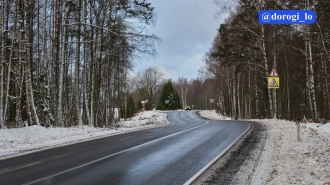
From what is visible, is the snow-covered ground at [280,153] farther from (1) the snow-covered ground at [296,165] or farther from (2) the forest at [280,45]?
(2) the forest at [280,45]

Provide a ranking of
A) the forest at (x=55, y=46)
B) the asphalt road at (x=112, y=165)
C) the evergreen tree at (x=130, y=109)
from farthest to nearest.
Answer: the evergreen tree at (x=130, y=109)
the forest at (x=55, y=46)
the asphalt road at (x=112, y=165)

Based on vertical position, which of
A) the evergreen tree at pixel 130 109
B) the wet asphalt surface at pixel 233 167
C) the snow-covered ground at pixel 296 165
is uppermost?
the evergreen tree at pixel 130 109

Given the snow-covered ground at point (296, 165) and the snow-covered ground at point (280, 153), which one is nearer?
the snow-covered ground at point (296, 165)

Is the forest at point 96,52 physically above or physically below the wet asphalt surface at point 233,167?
above

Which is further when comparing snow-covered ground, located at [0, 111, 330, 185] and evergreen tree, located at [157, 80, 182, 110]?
evergreen tree, located at [157, 80, 182, 110]

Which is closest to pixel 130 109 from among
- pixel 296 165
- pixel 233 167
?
pixel 233 167

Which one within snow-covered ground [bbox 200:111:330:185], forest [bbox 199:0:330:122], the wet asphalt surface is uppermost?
forest [bbox 199:0:330:122]

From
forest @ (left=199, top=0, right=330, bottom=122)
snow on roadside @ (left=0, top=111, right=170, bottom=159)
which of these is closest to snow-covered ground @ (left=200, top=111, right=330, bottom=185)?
snow on roadside @ (left=0, top=111, right=170, bottom=159)

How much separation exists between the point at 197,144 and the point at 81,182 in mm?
6905

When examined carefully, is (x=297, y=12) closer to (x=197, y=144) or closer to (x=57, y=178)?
(x=197, y=144)

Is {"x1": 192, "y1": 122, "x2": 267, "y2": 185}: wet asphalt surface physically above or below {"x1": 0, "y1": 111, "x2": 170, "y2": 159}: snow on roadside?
below

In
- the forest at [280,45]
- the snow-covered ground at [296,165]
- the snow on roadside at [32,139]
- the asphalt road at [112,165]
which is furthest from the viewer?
the forest at [280,45]

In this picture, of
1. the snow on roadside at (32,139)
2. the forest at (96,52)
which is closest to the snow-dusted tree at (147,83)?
the forest at (96,52)

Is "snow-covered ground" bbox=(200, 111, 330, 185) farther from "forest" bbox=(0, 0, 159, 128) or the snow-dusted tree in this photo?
the snow-dusted tree
